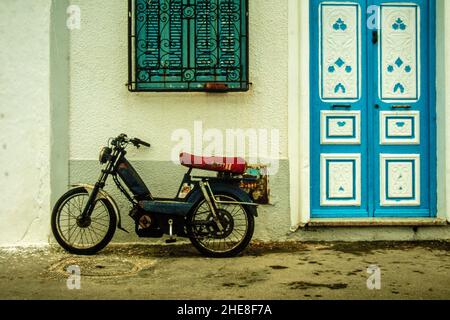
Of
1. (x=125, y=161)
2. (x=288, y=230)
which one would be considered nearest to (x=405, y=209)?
(x=288, y=230)

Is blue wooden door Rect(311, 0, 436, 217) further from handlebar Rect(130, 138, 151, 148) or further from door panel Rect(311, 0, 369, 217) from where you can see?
handlebar Rect(130, 138, 151, 148)

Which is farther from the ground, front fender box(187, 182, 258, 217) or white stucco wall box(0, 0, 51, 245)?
white stucco wall box(0, 0, 51, 245)

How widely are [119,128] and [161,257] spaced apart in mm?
1591

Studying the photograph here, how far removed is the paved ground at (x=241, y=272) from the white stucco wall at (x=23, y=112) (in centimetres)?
39

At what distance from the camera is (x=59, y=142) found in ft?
23.3

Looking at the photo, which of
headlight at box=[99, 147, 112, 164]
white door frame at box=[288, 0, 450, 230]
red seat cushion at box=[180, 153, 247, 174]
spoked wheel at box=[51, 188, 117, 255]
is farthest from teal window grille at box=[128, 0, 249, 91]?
spoked wheel at box=[51, 188, 117, 255]

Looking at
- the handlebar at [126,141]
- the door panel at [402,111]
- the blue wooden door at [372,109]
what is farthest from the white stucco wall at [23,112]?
the door panel at [402,111]

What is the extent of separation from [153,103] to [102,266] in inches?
79.0

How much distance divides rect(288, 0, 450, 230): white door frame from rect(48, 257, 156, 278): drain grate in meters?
1.90

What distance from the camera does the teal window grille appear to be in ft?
23.2

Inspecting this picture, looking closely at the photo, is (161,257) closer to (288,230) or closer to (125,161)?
(125,161)

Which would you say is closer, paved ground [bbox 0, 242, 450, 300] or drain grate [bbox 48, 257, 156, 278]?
paved ground [bbox 0, 242, 450, 300]

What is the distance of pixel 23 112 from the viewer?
707 cm

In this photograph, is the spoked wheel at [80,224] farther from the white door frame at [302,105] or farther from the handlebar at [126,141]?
the white door frame at [302,105]
